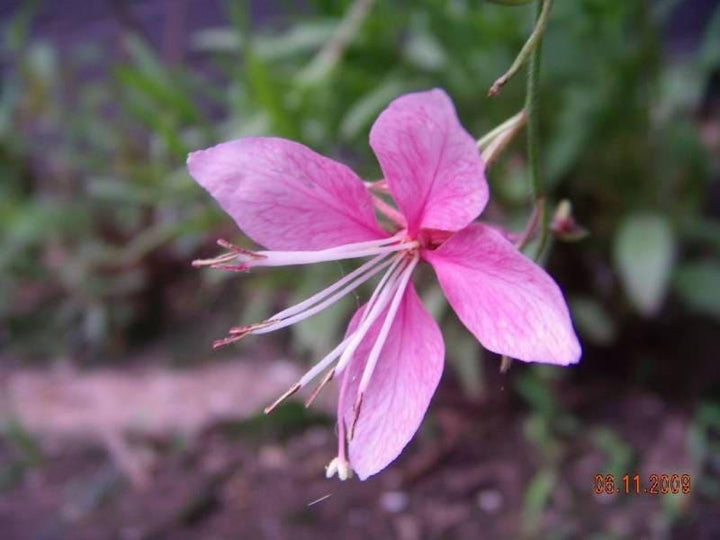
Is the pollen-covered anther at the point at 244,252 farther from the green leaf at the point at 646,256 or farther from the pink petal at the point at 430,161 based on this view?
the green leaf at the point at 646,256

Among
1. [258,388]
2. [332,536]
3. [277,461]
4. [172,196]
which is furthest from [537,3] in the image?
[258,388]

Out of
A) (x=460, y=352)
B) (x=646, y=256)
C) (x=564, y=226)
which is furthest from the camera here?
(x=460, y=352)

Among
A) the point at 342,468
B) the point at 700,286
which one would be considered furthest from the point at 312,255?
the point at 700,286

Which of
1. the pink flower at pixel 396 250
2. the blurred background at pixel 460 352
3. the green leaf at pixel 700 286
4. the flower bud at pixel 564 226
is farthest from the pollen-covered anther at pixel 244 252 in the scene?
the green leaf at pixel 700 286

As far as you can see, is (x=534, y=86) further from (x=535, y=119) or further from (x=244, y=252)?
(x=244, y=252)

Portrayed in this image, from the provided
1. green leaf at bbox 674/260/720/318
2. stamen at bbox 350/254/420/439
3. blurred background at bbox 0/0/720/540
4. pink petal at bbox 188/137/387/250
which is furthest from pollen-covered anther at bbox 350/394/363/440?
green leaf at bbox 674/260/720/318

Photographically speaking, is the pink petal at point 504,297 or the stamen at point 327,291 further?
the stamen at point 327,291
